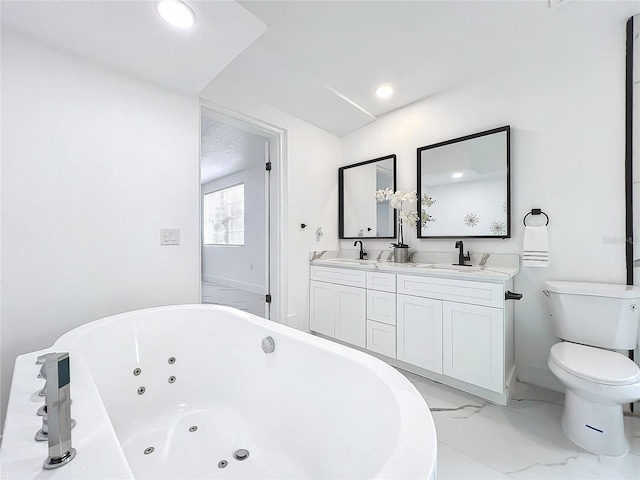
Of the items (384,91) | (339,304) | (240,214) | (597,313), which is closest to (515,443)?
(597,313)

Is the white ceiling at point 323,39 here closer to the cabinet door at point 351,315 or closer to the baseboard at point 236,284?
the cabinet door at point 351,315

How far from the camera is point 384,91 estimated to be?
236 cm

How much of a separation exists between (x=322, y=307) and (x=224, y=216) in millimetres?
3905

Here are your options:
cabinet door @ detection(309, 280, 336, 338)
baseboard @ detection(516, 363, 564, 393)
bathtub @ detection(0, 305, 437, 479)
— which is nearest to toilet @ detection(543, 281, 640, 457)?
baseboard @ detection(516, 363, 564, 393)

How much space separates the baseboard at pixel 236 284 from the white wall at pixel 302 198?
209 cm

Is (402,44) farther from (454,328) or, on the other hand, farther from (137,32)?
(454,328)

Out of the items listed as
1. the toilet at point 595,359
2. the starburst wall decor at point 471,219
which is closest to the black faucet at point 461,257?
the starburst wall decor at point 471,219

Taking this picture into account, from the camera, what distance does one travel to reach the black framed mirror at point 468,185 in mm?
2070

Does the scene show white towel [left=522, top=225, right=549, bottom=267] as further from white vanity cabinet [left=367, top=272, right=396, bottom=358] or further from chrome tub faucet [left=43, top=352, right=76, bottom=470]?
chrome tub faucet [left=43, top=352, right=76, bottom=470]

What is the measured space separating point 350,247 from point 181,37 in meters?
2.30

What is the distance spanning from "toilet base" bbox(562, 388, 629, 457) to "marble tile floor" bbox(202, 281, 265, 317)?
292 cm

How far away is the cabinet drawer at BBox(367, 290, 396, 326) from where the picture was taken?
212 cm

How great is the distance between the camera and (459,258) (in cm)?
218

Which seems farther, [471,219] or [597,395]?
[471,219]
